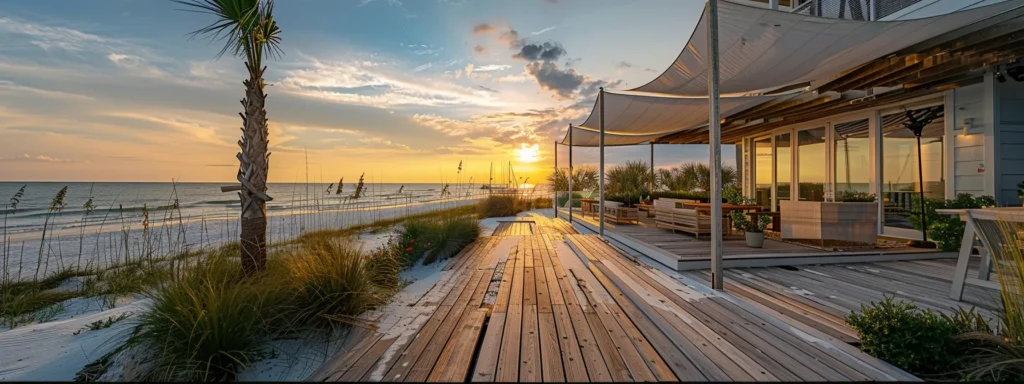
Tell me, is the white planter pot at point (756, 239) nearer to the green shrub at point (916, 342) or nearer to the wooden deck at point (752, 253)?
the wooden deck at point (752, 253)

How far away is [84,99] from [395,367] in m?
9.45

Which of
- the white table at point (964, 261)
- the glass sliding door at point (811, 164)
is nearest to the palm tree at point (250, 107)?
the white table at point (964, 261)

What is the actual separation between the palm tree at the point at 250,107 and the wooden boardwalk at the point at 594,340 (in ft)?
4.57

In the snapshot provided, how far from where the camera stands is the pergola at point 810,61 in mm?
3012

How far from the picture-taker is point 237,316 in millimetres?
1890

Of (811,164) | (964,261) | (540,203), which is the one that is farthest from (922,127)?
(540,203)

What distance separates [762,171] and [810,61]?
5.89 meters

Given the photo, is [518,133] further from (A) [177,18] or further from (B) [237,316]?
(B) [237,316]

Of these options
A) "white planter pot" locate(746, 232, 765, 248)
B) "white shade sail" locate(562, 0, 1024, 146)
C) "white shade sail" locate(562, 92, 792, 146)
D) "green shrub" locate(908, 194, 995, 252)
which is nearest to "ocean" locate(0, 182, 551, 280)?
Answer: "white shade sail" locate(562, 92, 792, 146)

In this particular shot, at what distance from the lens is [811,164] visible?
7.25 meters

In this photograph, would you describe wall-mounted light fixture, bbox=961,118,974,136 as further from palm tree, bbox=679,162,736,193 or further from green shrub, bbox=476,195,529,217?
green shrub, bbox=476,195,529,217

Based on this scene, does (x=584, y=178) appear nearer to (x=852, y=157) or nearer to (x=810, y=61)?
(x=852, y=157)

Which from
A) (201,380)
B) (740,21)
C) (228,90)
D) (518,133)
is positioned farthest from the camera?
(518,133)

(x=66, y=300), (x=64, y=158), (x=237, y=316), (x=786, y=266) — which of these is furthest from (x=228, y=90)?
(x=786, y=266)
